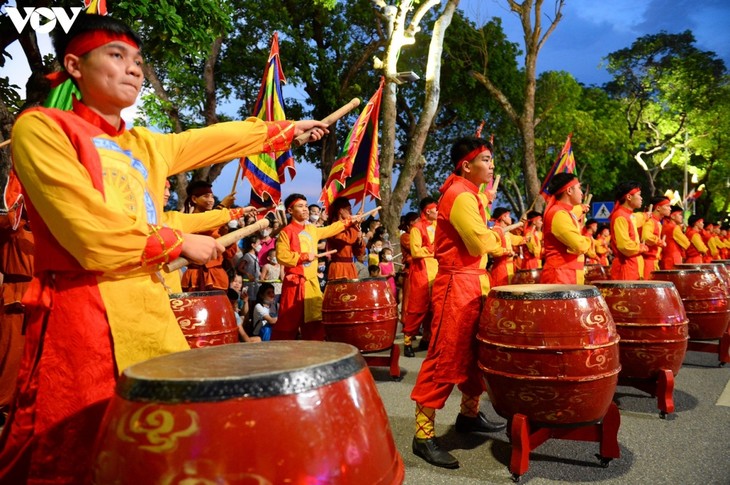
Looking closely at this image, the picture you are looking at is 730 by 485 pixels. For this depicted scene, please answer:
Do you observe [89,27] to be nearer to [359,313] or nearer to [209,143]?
[209,143]

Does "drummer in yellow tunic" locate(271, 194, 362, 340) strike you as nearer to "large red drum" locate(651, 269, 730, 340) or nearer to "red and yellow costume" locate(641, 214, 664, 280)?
"large red drum" locate(651, 269, 730, 340)

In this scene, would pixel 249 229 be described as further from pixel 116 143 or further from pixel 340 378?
pixel 340 378

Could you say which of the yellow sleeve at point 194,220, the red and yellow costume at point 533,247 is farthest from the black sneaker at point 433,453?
the red and yellow costume at point 533,247

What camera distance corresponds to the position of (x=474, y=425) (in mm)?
3852

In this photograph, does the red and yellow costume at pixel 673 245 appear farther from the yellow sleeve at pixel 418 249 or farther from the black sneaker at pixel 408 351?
the black sneaker at pixel 408 351

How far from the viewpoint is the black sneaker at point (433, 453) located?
10.5 feet

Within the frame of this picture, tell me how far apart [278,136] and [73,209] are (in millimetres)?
883

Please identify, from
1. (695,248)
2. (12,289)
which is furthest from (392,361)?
(695,248)

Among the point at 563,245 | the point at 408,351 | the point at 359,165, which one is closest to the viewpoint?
the point at 563,245

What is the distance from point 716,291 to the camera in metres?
5.27

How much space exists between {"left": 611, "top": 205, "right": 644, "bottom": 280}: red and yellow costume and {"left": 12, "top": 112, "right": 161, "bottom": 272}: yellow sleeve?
5.70 m

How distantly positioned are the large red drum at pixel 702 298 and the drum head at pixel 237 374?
4.92 metres

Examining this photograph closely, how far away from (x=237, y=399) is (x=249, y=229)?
830 millimetres

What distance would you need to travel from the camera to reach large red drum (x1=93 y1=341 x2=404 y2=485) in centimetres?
108
